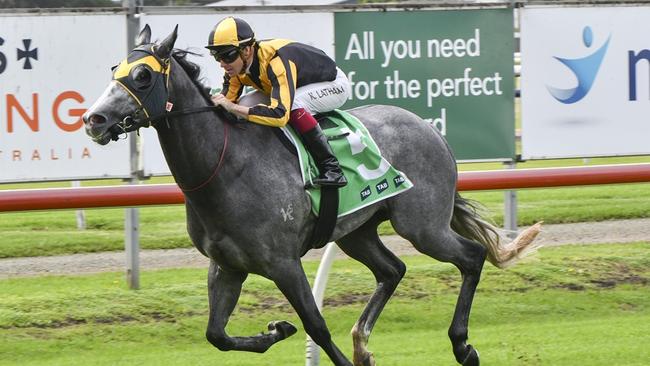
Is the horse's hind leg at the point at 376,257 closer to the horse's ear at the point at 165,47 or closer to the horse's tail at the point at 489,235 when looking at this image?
the horse's tail at the point at 489,235

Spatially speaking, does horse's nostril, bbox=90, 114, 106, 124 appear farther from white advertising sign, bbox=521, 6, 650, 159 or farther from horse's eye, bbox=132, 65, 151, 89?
white advertising sign, bbox=521, 6, 650, 159

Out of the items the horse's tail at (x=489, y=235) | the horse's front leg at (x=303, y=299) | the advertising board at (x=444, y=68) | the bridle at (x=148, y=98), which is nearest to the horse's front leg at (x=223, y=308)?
the horse's front leg at (x=303, y=299)

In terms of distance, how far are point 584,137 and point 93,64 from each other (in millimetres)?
3720

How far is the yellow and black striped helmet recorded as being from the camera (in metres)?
6.09

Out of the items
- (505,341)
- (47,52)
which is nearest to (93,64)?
(47,52)

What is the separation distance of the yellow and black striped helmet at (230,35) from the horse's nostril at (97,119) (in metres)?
0.74

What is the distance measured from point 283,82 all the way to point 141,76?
0.81 meters

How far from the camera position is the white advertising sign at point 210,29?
28.8ft

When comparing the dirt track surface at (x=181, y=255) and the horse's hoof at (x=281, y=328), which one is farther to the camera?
the dirt track surface at (x=181, y=255)

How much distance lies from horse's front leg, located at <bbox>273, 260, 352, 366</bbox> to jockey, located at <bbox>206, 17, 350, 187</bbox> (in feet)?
1.57

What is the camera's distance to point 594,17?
9.66m

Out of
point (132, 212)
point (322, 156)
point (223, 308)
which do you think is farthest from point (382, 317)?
point (322, 156)

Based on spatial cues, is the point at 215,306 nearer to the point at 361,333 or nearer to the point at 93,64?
the point at 361,333

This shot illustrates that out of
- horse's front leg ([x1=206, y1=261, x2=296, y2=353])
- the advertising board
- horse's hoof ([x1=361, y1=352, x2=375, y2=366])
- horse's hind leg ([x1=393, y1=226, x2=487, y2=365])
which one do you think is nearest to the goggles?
horse's front leg ([x1=206, y1=261, x2=296, y2=353])
